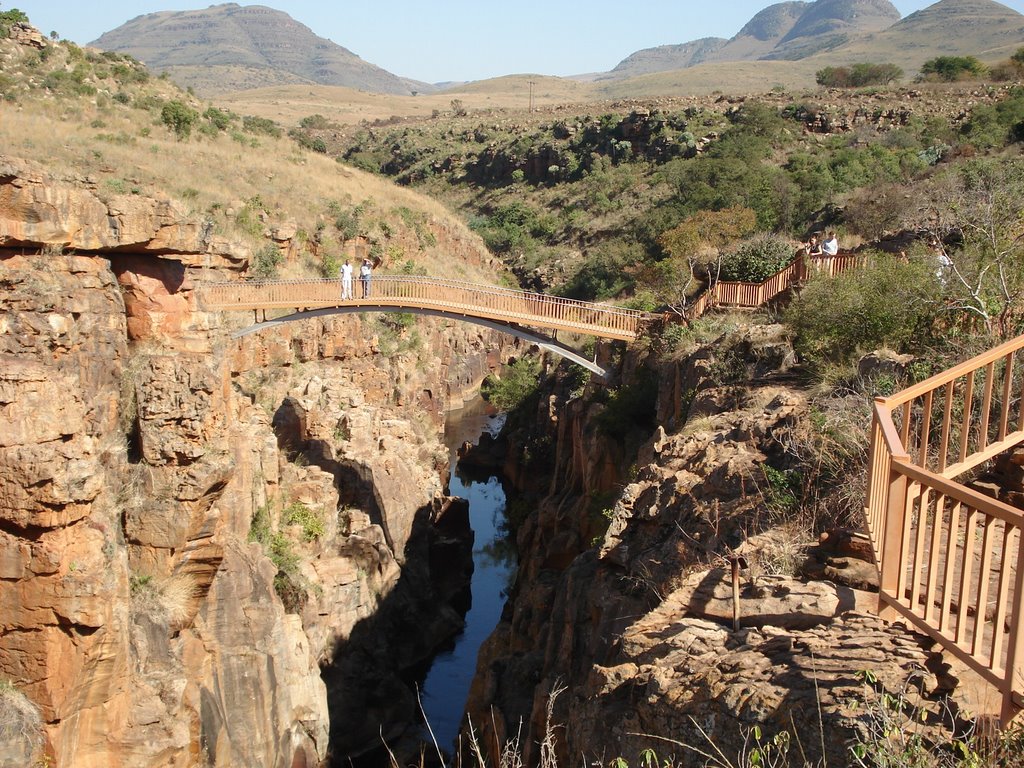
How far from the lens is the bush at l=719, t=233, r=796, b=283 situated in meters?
22.7

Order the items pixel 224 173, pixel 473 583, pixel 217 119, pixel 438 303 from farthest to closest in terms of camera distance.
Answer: pixel 217 119 < pixel 224 173 < pixel 473 583 < pixel 438 303

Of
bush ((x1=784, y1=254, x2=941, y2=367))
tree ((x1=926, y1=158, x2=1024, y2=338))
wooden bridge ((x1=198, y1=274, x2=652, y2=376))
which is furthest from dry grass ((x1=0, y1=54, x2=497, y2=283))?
tree ((x1=926, y1=158, x2=1024, y2=338))

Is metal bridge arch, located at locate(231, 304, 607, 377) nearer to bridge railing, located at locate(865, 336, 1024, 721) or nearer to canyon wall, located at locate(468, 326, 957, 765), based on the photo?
canyon wall, located at locate(468, 326, 957, 765)

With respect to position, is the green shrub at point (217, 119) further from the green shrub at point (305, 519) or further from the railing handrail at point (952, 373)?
the railing handrail at point (952, 373)

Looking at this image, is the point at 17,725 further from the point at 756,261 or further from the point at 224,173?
the point at 224,173

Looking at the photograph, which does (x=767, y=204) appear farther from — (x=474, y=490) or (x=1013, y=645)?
(x=1013, y=645)

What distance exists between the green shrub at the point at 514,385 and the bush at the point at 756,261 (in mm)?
16102

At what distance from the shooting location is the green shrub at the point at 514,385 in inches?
1581

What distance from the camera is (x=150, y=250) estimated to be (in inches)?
528

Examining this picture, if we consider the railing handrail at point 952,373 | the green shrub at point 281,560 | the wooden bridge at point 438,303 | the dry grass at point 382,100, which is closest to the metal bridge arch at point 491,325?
the wooden bridge at point 438,303

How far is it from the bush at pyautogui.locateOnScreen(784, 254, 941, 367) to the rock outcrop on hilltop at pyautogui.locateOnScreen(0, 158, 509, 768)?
9223 mm

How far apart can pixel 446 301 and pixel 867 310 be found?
42.5 feet

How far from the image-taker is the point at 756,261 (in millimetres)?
22891

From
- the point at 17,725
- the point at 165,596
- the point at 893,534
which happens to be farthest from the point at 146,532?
the point at 893,534
